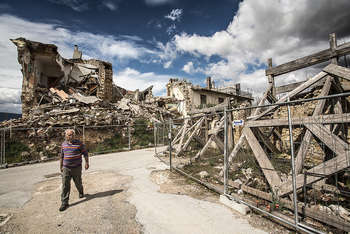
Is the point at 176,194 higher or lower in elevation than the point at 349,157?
lower

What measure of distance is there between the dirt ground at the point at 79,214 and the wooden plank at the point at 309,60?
23.5ft

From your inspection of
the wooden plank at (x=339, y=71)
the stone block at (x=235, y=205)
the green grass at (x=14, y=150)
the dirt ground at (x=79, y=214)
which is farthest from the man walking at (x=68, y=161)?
the green grass at (x=14, y=150)

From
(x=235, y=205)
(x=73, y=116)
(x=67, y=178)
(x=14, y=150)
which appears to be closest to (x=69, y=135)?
(x=67, y=178)

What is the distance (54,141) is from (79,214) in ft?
31.4

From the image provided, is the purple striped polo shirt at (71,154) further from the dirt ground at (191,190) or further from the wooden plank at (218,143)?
the wooden plank at (218,143)

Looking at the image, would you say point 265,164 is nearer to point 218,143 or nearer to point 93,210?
point 218,143

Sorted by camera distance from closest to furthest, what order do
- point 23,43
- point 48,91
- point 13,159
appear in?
point 13,159, point 23,43, point 48,91

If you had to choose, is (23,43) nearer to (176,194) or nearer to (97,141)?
(97,141)

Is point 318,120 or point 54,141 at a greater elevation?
point 318,120

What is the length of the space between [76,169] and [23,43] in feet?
49.4

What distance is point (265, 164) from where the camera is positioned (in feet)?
12.5

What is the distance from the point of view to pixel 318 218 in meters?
2.81

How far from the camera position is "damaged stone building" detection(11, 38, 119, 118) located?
44.5 ft

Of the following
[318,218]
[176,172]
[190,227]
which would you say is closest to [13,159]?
[176,172]
